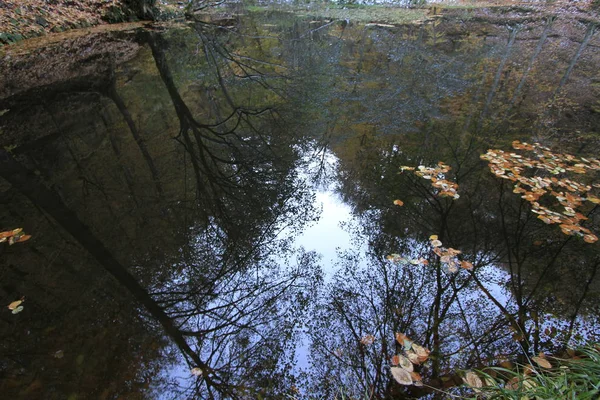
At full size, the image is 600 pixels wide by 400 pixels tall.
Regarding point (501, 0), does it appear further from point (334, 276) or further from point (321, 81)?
point (334, 276)

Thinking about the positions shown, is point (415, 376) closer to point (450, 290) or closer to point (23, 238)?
point (450, 290)

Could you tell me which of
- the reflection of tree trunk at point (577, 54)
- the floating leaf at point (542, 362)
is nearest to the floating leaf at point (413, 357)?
the floating leaf at point (542, 362)

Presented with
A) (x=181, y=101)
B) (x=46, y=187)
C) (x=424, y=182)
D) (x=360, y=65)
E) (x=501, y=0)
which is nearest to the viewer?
(x=46, y=187)

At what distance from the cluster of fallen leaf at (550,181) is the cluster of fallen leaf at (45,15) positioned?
35.4ft

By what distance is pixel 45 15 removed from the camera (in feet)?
27.9

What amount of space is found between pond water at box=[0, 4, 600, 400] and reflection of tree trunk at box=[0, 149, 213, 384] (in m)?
0.02

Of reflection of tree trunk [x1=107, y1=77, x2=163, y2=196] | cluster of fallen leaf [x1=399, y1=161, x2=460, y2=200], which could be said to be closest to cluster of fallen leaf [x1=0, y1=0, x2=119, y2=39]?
reflection of tree trunk [x1=107, y1=77, x2=163, y2=196]

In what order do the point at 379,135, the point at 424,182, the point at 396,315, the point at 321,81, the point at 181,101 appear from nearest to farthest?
the point at 396,315 < the point at 424,182 < the point at 379,135 < the point at 181,101 < the point at 321,81

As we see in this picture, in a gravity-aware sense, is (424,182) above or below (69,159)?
below

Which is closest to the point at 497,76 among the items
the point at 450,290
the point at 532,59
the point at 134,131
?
the point at 532,59

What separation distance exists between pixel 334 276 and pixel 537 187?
99.6 inches

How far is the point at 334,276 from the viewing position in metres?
2.48

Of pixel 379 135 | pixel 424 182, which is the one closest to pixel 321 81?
pixel 379 135

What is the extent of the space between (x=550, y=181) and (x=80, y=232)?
4.89m
